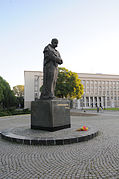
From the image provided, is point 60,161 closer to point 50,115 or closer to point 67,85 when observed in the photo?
point 50,115

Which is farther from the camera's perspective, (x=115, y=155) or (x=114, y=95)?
(x=114, y=95)

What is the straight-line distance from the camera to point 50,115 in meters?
7.91

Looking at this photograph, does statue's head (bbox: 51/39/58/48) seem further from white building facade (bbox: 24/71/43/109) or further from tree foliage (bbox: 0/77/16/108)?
white building facade (bbox: 24/71/43/109)

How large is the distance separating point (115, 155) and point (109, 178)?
1.61 meters

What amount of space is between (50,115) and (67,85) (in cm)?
2724

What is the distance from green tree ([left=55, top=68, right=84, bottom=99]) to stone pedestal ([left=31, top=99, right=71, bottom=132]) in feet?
83.9

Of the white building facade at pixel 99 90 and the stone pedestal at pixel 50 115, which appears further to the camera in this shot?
the white building facade at pixel 99 90

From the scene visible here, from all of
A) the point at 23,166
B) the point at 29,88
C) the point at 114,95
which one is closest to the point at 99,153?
the point at 23,166

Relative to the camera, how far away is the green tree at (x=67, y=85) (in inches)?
1368

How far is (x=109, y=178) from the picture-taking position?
3275 mm

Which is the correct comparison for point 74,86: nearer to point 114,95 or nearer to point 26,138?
point 26,138

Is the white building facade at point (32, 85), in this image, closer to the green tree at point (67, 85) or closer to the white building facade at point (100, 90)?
the white building facade at point (100, 90)

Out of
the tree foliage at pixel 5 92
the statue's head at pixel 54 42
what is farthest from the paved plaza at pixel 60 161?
the tree foliage at pixel 5 92

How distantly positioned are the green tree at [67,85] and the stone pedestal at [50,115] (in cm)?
2558
